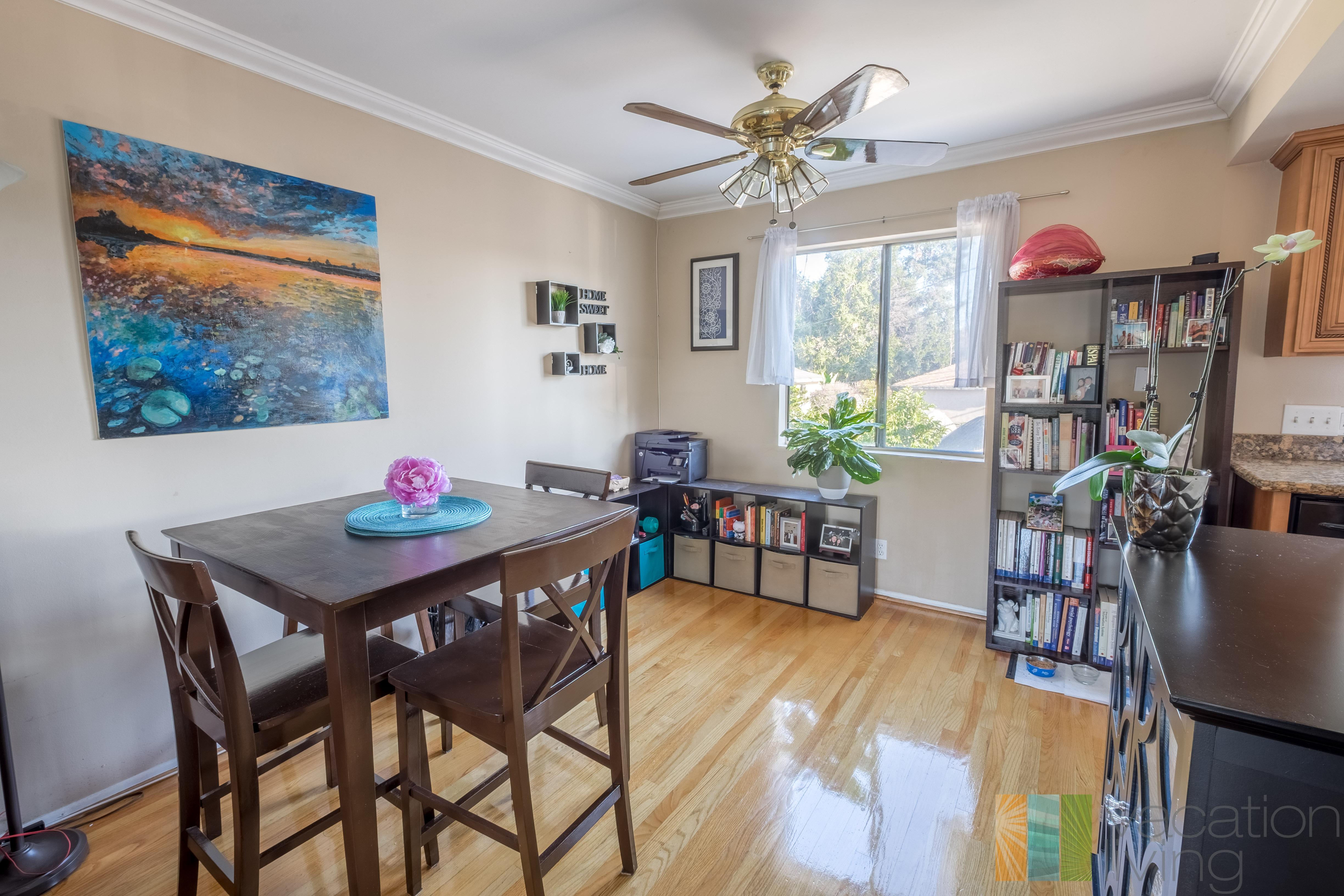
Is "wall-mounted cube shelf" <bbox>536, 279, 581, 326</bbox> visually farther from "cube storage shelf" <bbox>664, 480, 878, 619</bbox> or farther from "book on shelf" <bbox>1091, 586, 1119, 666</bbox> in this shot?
"book on shelf" <bbox>1091, 586, 1119, 666</bbox>

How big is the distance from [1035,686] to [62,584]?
3.46 metres

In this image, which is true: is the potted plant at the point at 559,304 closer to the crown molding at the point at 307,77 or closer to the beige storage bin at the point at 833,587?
the crown molding at the point at 307,77

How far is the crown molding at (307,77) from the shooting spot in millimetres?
1828

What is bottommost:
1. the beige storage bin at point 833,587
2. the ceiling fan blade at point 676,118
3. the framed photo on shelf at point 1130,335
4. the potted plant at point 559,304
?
the beige storage bin at point 833,587

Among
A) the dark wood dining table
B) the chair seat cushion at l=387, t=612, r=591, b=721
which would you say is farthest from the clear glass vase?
the chair seat cushion at l=387, t=612, r=591, b=721

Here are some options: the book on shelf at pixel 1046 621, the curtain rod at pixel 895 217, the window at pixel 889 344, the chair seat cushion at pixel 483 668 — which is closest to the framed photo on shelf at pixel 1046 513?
the book on shelf at pixel 1046 621

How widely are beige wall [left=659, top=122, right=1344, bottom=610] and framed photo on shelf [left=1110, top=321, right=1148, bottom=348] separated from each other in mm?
365

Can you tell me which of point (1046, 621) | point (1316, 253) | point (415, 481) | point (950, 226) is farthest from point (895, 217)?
point (415, 481)

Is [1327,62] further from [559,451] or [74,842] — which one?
[74,842]

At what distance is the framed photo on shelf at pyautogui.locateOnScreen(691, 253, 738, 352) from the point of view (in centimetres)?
382

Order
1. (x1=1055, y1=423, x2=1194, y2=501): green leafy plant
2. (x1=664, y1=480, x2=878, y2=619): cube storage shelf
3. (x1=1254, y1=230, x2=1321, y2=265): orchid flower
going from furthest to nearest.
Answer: (x1=664, y1=480, x2=878, y2=619): cube storage shelf < (x1=1055, y1=423, x2=1194, y2=501): green leafy plant < (x1=1254, y1=230, x2=1321, y2=265): orchid flower

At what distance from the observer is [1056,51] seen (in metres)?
2.12

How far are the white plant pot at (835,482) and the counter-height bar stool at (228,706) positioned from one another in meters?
2.30

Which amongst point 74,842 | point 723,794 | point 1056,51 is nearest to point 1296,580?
point 723,794
